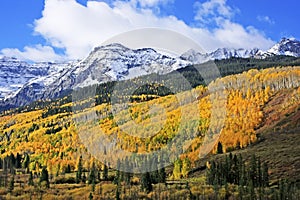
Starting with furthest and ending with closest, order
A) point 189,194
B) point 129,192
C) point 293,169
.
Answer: point 293,169 → point 129,192 → point 189,194

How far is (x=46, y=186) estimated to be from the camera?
110m

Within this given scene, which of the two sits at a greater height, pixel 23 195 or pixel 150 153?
pixel 150 153

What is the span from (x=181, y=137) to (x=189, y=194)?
110709 mm

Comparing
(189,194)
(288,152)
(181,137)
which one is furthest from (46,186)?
(181,137)

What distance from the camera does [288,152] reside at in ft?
447

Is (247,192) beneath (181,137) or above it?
beneath

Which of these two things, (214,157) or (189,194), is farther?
(214,157)

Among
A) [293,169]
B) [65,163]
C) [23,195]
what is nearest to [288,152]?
[293,169]

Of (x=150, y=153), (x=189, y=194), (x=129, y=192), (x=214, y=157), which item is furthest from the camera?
(x=150, y=153)

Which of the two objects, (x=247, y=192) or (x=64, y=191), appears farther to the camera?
(x=64, y=191)

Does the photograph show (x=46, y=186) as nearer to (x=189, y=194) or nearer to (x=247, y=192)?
(x=189, y=194)

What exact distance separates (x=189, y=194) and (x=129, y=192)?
14811mm

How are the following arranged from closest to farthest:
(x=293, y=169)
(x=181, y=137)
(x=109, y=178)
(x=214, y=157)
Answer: (x=293, y=169) < (x=109, y=178) < (x=214, y=157) < (x=181, y=137)

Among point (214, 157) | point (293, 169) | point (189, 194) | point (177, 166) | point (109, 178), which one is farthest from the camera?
point (214, 157)
